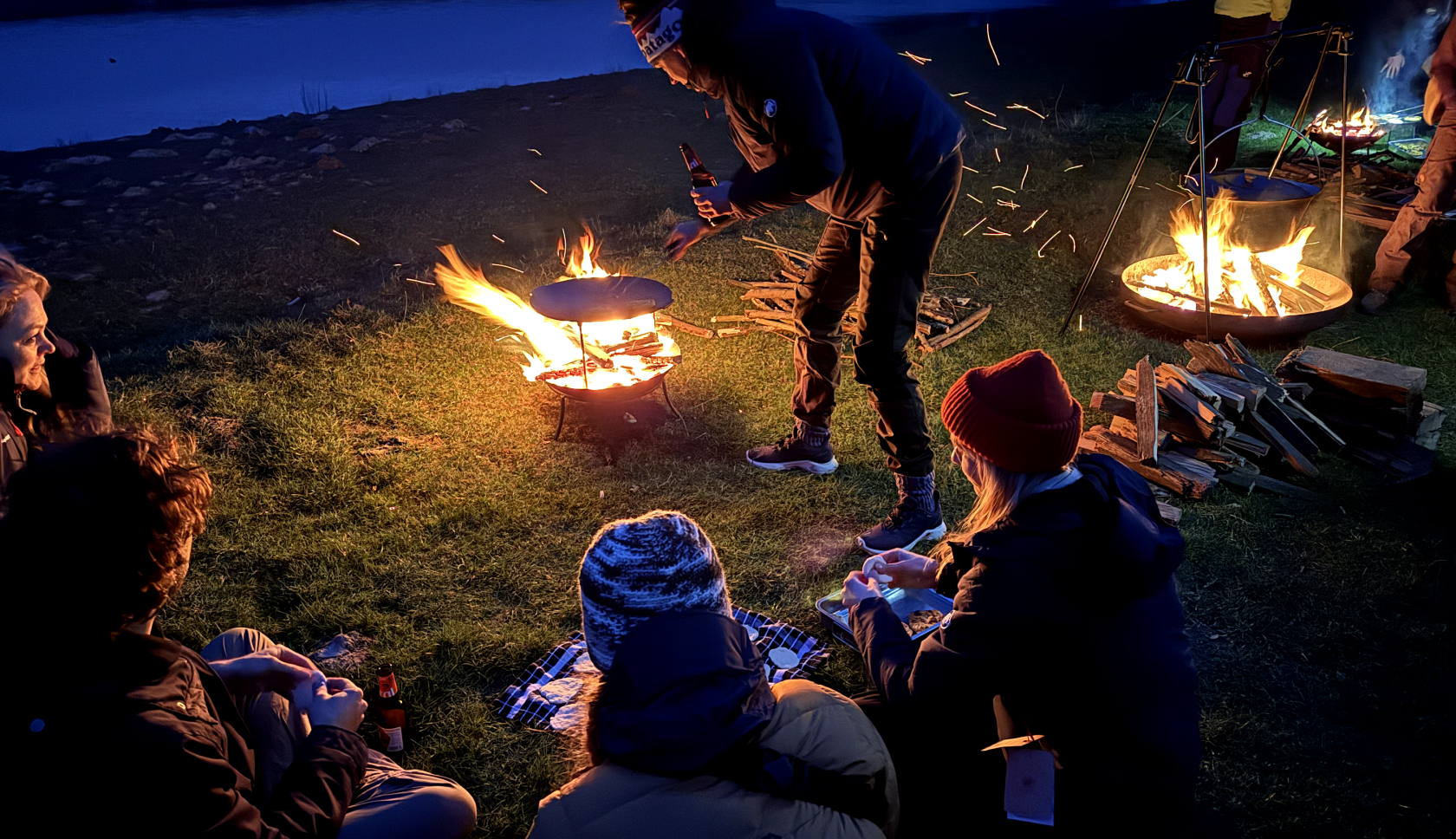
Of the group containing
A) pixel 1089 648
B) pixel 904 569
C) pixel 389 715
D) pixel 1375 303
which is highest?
pixel 1089 648

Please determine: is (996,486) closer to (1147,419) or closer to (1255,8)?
(1147,419)

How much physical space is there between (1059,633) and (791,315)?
16.0 ft

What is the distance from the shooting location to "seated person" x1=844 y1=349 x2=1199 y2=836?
1939 millimetres

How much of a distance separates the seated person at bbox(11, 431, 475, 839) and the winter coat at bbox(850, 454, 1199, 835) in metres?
1.61

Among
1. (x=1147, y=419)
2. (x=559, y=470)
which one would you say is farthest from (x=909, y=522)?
(x=559, y=470)

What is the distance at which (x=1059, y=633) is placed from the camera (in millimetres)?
1962

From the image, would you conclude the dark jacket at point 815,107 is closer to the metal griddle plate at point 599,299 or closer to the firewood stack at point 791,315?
the metal griddle plate at point 599,299

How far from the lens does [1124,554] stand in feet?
6.14

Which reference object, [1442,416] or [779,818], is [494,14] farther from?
[779,818]

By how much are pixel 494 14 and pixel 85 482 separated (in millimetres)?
28603

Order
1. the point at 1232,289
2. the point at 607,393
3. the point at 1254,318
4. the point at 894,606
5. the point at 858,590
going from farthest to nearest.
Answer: the point at 1232,289 < the point at 1254,318 < the point at 607,393 < the point at 894,606 < the point at 858,590

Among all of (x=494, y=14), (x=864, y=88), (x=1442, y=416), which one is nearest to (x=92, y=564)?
(x=864, y=88)

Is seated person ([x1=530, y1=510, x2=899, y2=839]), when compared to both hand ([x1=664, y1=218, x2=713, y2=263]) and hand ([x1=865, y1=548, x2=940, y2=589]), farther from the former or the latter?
hand ([x1=664, y1=218, x2=713, y2=263])

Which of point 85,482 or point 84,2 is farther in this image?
point 84,2
